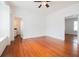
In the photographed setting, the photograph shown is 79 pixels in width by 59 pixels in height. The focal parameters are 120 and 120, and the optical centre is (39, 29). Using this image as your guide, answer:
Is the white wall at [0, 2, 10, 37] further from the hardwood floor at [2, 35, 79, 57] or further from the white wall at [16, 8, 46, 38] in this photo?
the white wall at [16, 8, 46, 38]

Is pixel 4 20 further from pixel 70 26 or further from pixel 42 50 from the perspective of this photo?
pixel 70 26

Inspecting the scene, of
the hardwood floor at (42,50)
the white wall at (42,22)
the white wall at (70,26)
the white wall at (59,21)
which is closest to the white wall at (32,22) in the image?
the white wall at (42,22)

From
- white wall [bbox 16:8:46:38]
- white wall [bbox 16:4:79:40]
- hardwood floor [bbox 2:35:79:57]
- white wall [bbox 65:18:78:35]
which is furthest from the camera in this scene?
white wall [bbox 65:18:78:35]

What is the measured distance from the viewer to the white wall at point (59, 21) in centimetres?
840

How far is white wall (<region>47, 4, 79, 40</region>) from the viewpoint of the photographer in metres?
8.40

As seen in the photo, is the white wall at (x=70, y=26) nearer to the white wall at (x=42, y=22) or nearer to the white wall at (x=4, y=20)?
the white wall at (x=42, y=22)

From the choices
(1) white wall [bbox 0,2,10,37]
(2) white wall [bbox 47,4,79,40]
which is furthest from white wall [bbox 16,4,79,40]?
(1) white wall [bbox 0,2,10,37]

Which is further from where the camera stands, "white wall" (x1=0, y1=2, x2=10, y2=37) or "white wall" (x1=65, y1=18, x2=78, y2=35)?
"white wall" (x1=65, y1=18, x2=78, y2=35)

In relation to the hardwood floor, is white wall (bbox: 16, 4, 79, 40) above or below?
above

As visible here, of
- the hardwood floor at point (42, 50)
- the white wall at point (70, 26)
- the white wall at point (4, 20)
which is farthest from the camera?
the white wall at point (70, 26)

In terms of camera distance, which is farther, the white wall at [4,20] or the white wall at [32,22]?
the white wall at [32,22]

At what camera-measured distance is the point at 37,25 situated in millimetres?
13117

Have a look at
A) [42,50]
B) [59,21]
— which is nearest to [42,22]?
[59,21]

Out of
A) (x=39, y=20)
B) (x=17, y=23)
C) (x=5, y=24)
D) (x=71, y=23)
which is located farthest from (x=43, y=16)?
(x=5, y=24)
